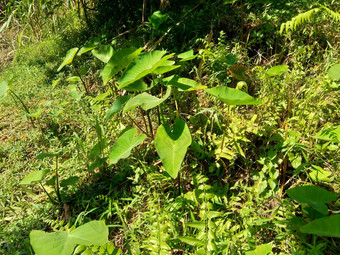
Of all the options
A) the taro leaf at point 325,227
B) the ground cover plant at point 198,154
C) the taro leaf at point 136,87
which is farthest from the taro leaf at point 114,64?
the taro leaf at point 325,227

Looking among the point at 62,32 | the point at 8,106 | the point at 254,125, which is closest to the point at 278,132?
the point at 254,125

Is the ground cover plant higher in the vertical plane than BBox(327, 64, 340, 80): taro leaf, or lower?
lower

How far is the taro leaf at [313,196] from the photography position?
1.04 metres

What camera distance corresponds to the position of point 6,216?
65.6 inches

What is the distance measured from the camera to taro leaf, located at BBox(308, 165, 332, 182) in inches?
49.4

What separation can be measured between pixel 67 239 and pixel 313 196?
38.7 inches

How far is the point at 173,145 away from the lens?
1.26 m

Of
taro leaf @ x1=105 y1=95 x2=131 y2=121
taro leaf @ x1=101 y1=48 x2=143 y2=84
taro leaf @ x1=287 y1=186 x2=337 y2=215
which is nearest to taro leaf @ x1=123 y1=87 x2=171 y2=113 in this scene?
taro leaf @ x1=105 y1=95 x2=131 y2=121

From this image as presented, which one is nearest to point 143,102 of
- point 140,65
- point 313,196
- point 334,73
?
point 140,65

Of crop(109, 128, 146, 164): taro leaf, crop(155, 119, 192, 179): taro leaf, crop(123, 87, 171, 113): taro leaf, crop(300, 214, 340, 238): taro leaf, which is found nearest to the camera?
crop(300, 214, 340, 238): taro leaf

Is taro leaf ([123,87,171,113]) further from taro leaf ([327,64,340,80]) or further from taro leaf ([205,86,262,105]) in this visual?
taro leaf ([327,64,340,80])

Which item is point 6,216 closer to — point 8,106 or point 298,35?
point 8,106

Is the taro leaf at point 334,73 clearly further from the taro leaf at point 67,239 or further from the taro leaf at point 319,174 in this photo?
the taro leaf at point 67,239

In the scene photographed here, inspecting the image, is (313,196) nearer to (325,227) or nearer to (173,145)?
A: (325,227)
